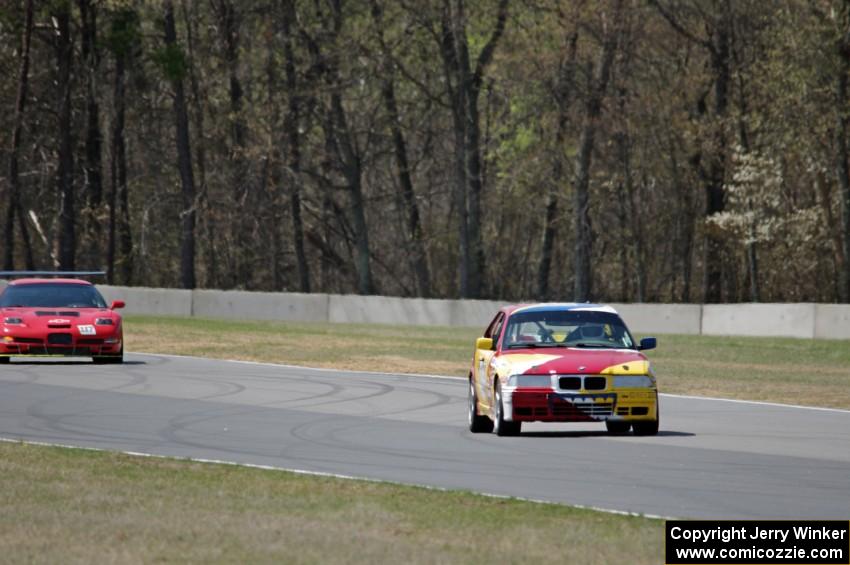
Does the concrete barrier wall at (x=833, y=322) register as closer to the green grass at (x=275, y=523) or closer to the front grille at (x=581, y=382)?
the front grille at (x=581, y=382)

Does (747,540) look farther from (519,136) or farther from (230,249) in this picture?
(519,136)

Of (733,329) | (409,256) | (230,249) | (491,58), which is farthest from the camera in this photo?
(409,256)

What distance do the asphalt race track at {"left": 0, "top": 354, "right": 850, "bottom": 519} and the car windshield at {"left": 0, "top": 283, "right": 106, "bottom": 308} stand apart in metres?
2.95

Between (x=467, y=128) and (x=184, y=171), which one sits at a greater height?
(x=467, y=128)

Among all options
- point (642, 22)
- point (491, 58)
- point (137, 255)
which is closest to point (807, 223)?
point (642, 22)

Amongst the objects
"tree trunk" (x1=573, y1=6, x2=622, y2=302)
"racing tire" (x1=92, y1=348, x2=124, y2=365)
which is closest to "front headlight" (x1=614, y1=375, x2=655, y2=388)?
"racing tire" (x1=92, y1=348, x2=124, y2=365)

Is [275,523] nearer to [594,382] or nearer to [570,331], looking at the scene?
[594,382]

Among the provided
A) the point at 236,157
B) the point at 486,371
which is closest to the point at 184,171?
the point at 236,157

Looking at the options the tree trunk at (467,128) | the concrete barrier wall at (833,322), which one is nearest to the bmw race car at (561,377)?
the concrete barrier wall at (833,322)

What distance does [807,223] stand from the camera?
2250 inches

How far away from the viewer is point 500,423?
17.7 m

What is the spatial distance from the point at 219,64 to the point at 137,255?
9663 mm

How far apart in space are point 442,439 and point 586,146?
4301 cm

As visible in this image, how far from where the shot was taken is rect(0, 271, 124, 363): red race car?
2925 centimetres
